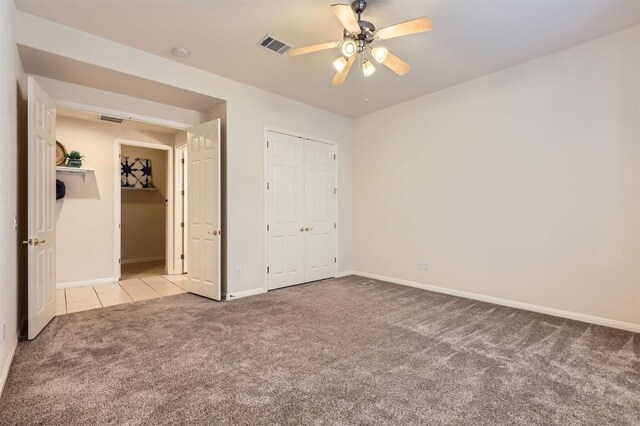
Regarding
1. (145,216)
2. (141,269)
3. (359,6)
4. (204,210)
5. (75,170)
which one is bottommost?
(141,269)

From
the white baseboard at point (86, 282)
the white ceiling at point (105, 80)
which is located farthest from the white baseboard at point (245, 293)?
the white ceiling at point (105, 80)

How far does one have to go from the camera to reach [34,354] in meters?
2.48

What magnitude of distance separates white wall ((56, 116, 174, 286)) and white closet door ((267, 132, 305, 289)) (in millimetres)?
2754

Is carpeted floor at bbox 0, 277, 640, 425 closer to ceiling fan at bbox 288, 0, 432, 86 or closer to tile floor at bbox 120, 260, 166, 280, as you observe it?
tile floor at bbox 120, 260, 166, 280

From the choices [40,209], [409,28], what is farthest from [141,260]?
[409,28]

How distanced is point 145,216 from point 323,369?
6577mm

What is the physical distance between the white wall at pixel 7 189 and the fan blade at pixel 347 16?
2249 millimetres

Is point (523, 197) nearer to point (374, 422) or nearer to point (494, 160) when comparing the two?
point (494, 160)

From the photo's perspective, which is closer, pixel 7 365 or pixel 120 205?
pixel 7 365

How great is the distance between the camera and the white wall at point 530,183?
3102mm

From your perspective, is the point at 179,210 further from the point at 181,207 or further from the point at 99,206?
the point at 99,206

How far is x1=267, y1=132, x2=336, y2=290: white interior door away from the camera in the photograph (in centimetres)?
469

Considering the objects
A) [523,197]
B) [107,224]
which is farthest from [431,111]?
[107,224]

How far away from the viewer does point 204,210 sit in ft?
14.1
